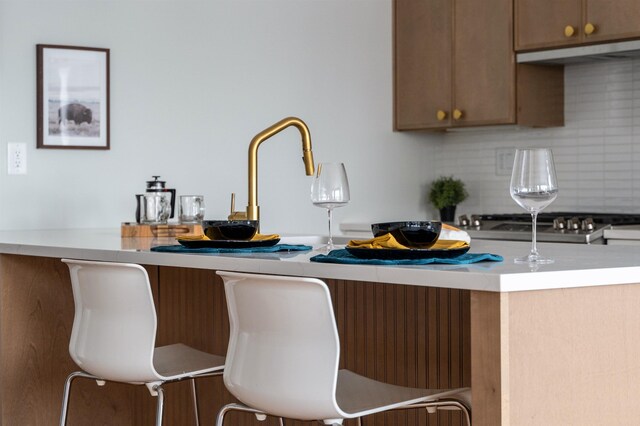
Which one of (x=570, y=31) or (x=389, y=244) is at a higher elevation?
(x=570, y=31)

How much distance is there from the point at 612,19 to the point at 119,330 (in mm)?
2681

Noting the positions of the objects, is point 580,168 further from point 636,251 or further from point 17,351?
point 17,351

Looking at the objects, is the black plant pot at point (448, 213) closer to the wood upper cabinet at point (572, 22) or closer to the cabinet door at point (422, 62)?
the cabinet door at point (422, 62)

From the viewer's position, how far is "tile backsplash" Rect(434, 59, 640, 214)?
4449 mm

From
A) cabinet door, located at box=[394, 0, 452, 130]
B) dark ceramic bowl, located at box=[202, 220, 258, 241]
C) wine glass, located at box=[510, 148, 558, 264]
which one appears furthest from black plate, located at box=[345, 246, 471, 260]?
cabinet door, located at box=[394, 0, 452, 130]

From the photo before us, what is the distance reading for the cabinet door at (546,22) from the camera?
421 cm

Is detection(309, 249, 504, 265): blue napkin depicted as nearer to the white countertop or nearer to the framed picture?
the white countertop

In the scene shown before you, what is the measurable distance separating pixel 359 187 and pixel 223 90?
0.91 m

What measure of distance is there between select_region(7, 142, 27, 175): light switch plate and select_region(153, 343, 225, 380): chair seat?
148 cm

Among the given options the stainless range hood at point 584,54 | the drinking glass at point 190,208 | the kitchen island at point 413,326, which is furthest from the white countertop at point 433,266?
the stainless range hood at point 584,54

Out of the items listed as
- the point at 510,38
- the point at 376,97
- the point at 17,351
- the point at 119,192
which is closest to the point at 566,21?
the point at 510,38

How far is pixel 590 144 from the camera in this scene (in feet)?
15.1

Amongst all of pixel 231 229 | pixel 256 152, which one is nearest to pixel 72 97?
pixel 256 152

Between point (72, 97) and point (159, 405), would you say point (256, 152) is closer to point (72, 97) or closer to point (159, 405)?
point (159, 405)
